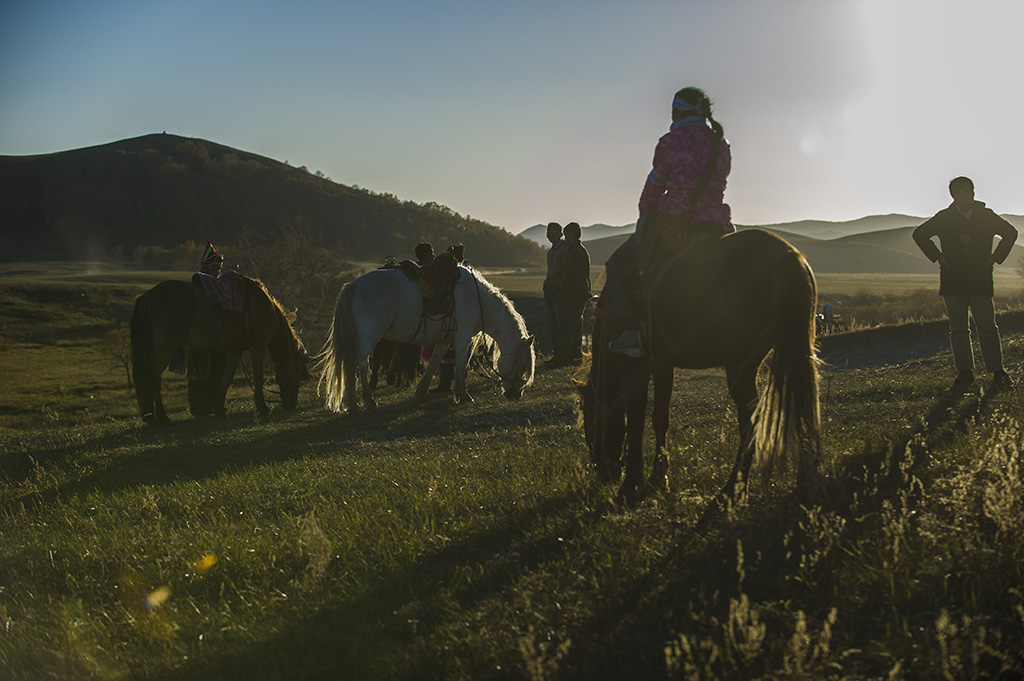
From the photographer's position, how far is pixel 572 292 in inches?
535

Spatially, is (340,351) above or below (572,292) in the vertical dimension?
below

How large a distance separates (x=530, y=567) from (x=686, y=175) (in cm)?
250

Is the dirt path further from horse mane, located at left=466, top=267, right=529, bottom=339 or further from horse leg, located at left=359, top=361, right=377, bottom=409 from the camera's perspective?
horse leg, located at left=359, top=361, right=377, bottom=409

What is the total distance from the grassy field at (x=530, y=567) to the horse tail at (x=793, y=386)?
24cm

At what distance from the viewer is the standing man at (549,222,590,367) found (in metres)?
13.4

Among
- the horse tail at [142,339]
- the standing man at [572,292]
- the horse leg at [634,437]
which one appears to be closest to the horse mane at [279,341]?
the horse tail at [142,339]

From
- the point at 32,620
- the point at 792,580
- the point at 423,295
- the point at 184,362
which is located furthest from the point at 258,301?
the point at 792,580

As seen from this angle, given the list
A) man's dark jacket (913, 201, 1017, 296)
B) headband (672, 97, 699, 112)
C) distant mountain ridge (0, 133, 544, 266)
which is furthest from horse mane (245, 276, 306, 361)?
distant mountain ridge (0, 133, 544, 266)

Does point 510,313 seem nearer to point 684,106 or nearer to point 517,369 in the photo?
point 517,369

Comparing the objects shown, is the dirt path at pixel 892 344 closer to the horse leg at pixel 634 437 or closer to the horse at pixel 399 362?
the horse at pixel 399 362

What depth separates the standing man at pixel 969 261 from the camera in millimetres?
7316

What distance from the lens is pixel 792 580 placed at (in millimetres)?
2789

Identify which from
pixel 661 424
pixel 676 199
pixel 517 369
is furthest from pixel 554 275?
pixel 676 199

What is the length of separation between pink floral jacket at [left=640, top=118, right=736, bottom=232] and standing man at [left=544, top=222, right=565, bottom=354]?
908 centimetres
